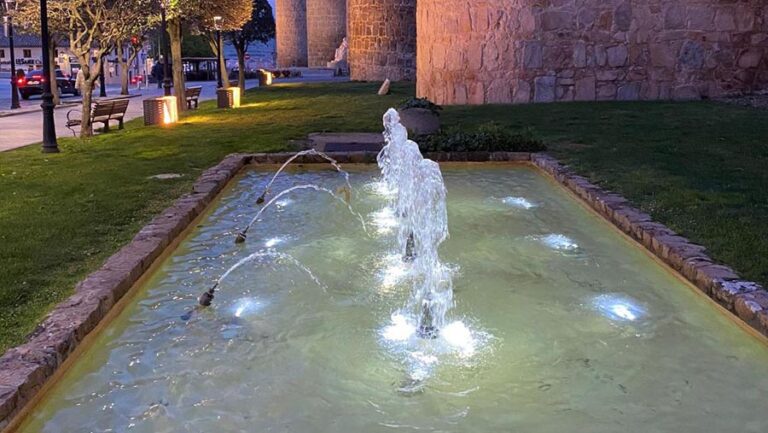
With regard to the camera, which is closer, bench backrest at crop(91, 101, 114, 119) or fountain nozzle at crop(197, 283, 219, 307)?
fountain nozzle at crop(197, 283, 219, 307)

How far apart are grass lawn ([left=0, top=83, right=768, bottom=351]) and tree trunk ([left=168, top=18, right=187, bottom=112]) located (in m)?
2.09

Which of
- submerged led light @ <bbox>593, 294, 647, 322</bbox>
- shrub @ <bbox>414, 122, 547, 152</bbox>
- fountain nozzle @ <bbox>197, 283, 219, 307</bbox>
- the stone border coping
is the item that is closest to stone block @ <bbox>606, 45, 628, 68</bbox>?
shrub @ <bbox>414, 122, 547, 152</bbox>

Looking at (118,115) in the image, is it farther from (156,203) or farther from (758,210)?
(758,210)

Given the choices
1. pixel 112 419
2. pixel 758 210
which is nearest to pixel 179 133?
pixel 758 210

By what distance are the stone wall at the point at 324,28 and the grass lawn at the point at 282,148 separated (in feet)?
110

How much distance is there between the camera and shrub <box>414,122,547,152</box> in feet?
34.5

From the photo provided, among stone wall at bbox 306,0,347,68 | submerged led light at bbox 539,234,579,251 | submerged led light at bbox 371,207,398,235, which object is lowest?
submerged led light at bbox 539,234,579,251

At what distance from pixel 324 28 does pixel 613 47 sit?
123 feet

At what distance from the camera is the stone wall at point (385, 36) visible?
31016 mm

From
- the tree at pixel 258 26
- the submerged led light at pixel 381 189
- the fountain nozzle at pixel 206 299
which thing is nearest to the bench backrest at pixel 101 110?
the submerged led light at pixel 381 189

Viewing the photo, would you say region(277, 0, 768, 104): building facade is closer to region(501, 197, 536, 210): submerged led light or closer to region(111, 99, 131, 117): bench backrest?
region(111, 99, 131, 117): bench backrest

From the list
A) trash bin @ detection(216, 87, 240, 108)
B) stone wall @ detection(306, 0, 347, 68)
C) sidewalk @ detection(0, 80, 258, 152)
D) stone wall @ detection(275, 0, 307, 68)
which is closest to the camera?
sidewalk @ detection(0, 80, 258, 152)

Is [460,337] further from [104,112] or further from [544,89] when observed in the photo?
[544,89]

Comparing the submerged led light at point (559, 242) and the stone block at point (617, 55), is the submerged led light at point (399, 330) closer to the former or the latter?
the submerged led light at point (559, 242)
